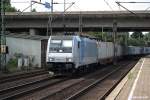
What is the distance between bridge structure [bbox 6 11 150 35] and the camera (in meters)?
64.9

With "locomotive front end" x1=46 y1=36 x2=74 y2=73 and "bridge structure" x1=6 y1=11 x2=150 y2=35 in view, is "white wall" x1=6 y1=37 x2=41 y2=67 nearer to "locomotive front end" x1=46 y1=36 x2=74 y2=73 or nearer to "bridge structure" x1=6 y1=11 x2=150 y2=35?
"locomotive front end" x1=46 y1=36 x2=74 y2=73

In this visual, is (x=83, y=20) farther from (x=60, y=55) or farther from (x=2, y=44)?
(x=60, y=55)

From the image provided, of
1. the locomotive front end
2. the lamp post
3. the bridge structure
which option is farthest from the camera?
the bridge structure

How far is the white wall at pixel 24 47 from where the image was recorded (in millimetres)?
42906

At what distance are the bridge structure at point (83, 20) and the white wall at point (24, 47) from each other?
780 inches

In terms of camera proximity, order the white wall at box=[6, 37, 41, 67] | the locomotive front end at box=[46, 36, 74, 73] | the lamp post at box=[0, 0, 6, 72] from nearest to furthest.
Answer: the locomotive front end at box=[46, 36, 74, 73] → the lamp post at box=[0, 0, 6, 72] → the white wall at box=[6, 37, 41, 67]

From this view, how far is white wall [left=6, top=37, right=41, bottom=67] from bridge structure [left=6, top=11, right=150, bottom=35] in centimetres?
1980

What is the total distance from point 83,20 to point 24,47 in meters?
25.4

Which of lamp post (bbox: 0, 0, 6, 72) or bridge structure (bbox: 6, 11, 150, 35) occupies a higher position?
bridge structure (bbox: 6, 11, 150, 35)

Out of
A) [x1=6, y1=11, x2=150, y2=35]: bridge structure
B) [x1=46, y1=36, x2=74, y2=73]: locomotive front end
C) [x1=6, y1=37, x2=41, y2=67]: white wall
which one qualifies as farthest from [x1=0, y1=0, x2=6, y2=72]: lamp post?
[x1=6, y1=11, x2=150, y2=35]: bridge structure

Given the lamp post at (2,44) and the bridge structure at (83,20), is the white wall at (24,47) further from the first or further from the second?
the bridge structure at (83,20)

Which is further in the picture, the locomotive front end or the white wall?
the white wall

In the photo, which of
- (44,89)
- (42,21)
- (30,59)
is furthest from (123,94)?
(42,21)

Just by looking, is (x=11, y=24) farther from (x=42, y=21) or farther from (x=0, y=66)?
(x=0, y=66)
